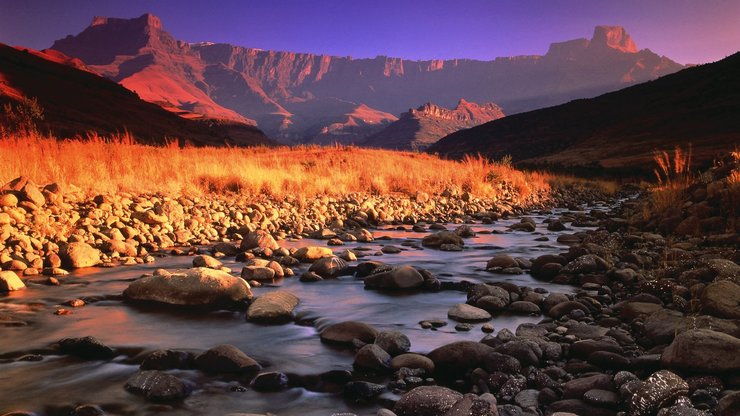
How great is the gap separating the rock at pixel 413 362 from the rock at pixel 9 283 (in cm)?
432

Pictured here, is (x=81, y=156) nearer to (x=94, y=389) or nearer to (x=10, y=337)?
(x=10, y=337)

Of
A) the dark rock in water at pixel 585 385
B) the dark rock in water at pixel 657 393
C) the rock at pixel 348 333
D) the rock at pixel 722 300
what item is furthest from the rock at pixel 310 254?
the dark rock in water at pixel 657 393

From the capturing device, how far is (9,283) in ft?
18.2

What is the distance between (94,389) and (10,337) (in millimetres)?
1462

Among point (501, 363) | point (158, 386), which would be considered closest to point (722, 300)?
point (501, 363)

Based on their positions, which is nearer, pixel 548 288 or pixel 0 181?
pixel 548 288

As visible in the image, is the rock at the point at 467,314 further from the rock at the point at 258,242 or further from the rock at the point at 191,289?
the rock at the point at 258,242

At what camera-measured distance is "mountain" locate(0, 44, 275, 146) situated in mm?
42156

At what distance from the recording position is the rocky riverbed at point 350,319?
310cm

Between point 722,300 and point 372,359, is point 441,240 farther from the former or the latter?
point 372,359

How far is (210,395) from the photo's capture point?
10.6 feet

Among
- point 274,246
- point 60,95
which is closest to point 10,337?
point 274,246

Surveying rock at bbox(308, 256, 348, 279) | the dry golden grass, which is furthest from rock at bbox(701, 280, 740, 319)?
the dry golden grass

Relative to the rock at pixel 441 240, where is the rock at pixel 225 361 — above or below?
above
